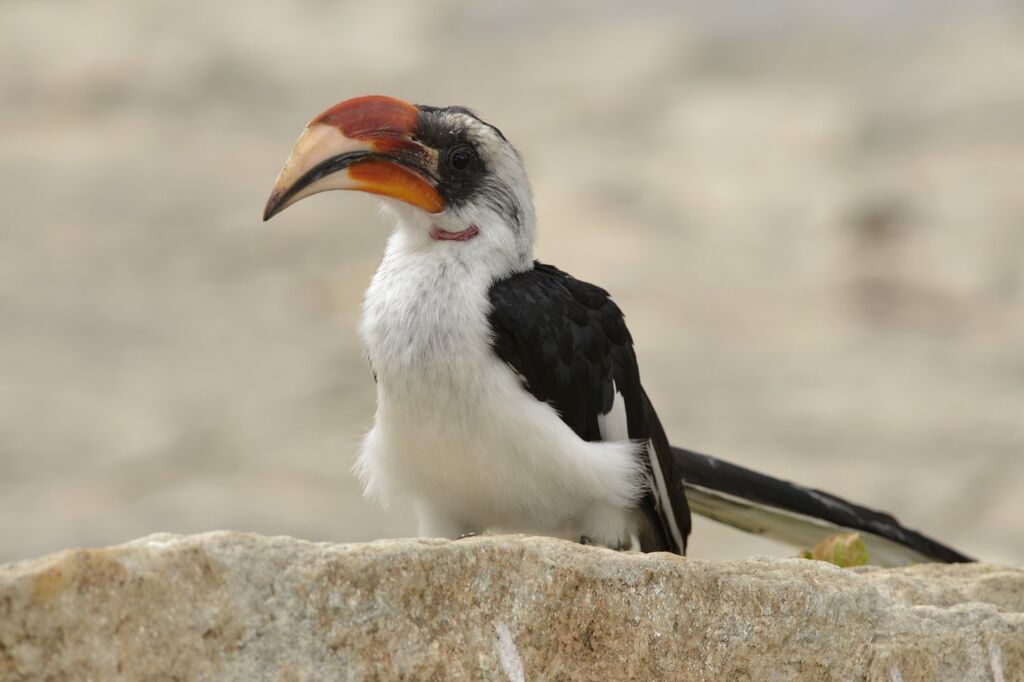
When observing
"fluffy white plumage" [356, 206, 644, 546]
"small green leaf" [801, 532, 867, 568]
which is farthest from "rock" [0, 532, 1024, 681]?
"small green leaf" [801, 532, 867, 568]

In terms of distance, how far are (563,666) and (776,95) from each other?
49.8ft

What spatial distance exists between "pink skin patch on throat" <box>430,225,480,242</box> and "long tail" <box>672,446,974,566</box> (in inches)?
48.2

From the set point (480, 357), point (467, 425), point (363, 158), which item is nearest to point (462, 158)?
point (363, 158)

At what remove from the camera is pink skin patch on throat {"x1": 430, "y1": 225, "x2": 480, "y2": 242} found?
532 cm

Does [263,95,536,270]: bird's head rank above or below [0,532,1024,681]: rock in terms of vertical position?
above

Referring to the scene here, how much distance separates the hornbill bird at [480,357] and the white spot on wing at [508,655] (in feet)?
3.45

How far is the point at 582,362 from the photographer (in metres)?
5.23

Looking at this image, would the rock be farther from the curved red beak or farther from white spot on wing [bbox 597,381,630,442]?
the curved red beak

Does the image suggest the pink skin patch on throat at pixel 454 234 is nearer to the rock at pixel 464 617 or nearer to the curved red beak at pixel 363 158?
the curved red beak at pixel 363 158

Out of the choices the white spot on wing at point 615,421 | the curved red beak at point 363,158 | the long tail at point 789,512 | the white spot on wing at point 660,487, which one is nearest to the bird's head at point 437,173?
the curved red beak at point 363,158

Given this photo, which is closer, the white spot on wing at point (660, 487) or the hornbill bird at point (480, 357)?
the hornbill bird at point (480, 357)

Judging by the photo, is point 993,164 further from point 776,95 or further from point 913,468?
point 913,468

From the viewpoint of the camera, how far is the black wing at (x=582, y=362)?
507cm

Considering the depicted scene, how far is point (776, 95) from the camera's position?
18.5 metres
